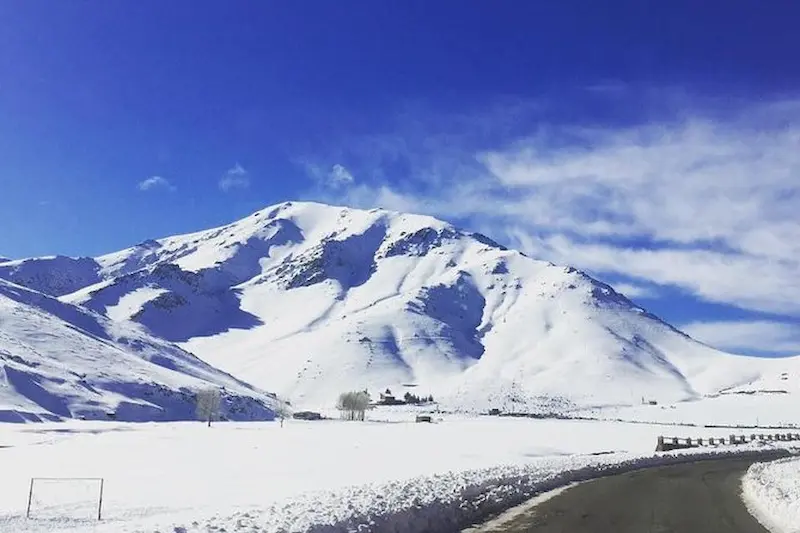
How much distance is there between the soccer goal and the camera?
2606 cm

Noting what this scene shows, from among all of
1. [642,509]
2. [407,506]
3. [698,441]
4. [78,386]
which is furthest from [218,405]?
[407,506]

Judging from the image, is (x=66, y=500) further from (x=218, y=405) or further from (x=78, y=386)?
(x=218, y=405)

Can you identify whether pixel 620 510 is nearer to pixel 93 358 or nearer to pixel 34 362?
pixel 34 362

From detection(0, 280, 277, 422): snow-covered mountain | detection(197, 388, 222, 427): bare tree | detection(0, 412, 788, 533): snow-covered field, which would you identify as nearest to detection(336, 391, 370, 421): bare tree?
detection(197, 388, 222, 427): bare tree

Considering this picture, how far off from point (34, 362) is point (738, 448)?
143407mm

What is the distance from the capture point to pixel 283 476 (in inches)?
1586

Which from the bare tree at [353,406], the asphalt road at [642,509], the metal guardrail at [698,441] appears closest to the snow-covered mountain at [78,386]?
the bare tree at [353,406]

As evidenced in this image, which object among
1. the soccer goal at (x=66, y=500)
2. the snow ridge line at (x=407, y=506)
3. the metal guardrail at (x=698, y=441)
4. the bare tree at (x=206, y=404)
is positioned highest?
the bare tree at (x=206, y=404)

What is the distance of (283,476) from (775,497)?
23.5 m

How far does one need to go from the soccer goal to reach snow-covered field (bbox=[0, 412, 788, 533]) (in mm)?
157

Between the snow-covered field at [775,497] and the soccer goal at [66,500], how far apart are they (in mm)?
20040

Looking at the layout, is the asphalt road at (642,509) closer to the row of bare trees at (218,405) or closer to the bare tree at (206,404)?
the row of bare trees at (218,405)

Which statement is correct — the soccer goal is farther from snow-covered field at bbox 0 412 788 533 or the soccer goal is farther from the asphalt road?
the asphalt road

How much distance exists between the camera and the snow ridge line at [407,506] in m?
17.1
